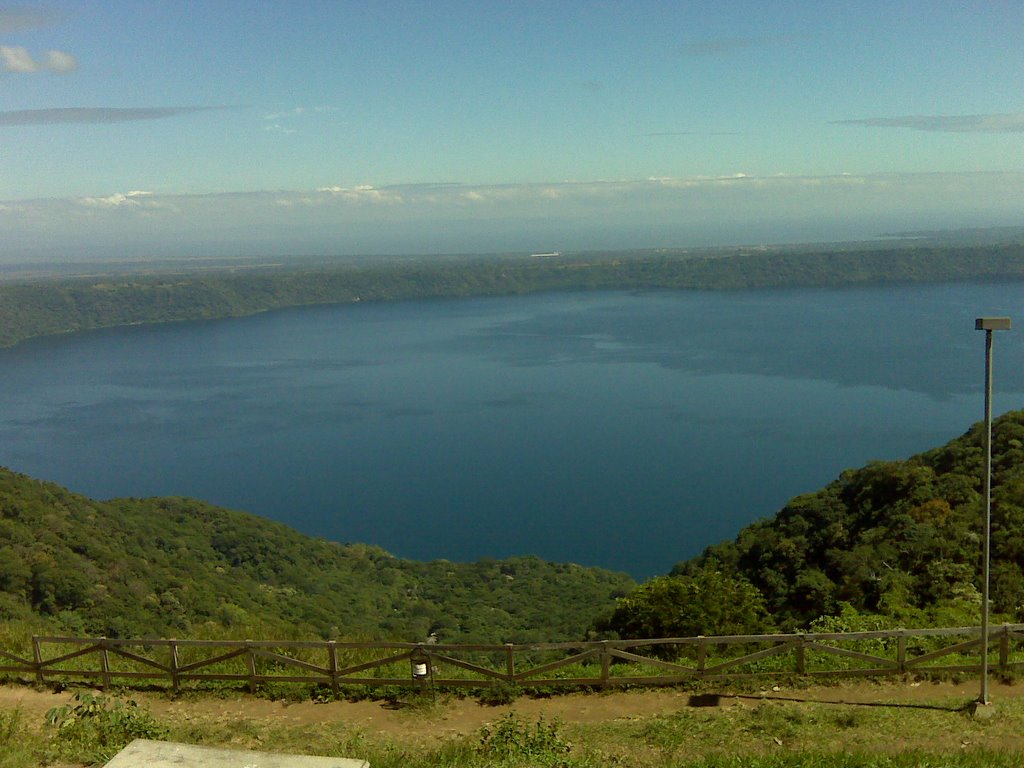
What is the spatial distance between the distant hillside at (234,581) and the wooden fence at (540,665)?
11082 millimetres

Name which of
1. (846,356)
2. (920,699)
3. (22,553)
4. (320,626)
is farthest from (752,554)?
(846,356)

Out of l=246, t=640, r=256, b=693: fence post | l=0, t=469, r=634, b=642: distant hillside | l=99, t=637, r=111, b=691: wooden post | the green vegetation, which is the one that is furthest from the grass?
the green vegetation

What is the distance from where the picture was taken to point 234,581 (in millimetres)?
32500

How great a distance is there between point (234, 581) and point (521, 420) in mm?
42565

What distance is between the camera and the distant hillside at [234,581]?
23.6 m

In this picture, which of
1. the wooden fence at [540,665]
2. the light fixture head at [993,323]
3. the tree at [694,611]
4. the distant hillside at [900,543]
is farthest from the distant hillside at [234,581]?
the light fixture head at [993,323]

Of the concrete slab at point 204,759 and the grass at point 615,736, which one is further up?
the concrete slab at point 204,759

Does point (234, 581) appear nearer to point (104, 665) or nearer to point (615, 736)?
point (104, 665)

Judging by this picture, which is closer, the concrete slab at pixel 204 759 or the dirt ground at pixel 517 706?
the concrete slab at pixel 204 759

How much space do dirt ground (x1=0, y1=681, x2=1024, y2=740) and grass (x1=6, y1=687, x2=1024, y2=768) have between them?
0.10 feet

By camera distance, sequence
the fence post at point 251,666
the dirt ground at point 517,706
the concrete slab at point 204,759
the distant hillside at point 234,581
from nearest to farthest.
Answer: the concrete slab at point 204,759 → the dirt ground at point 517,706 → the fence post at point 251,666 → the distant hillside at point 234,581

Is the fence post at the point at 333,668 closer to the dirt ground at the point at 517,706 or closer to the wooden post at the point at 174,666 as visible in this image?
the dirt ground at the point at 517,706

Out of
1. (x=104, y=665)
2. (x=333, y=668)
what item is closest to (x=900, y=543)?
(x=333, y=668)

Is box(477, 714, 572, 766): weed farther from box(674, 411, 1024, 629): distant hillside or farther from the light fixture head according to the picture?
box(674, 411, 1024, 629): distant hillside
